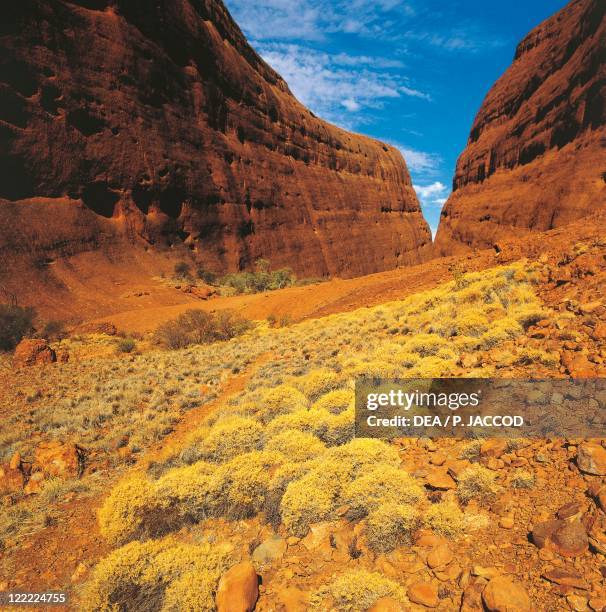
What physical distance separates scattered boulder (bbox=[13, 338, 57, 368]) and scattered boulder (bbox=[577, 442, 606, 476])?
14808 mm

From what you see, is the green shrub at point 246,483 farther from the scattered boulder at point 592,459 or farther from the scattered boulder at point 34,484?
the scattered boulder at point 592,459

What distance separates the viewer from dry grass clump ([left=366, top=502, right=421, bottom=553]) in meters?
3.06

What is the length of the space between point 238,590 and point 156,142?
1405 inches

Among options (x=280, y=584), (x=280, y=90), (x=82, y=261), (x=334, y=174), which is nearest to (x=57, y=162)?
(x=82, y=261)

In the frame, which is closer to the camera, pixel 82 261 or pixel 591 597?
pixel 591 597

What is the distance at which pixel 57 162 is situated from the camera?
2605 cm

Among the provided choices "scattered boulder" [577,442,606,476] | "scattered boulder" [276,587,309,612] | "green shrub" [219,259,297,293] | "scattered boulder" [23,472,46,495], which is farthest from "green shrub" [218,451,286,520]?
"green shrub" [219,259,297,293]

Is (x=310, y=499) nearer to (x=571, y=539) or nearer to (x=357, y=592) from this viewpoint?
(x=357, y=592)

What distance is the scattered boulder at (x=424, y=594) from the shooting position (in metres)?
2.50

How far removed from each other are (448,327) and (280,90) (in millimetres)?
53172

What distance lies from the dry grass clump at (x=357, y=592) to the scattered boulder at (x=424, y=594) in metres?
0.07

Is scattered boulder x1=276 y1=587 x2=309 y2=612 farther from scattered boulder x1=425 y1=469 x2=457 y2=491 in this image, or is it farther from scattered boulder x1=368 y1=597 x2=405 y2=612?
scattered boulder x1=425 y1=469 x2=457 y2=491

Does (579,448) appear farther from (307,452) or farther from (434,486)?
(307,452)

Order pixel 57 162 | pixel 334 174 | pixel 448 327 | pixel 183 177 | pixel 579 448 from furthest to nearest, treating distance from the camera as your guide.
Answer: pixel 334 174 < pixel 183 177 < pixel 57 162 < pixel 448 327 < pixel 579 448
